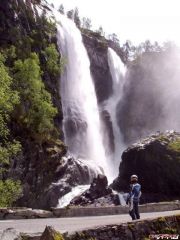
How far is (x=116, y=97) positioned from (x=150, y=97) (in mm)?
6025

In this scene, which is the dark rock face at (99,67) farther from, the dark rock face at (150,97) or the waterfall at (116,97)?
the dark rock face at (150,97)

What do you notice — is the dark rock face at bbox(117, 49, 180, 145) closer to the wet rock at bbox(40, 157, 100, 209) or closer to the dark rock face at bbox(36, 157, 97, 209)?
the wet rock at bbox(40, 157, 100, 209)

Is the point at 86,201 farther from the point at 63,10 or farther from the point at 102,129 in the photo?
the point at 63,10

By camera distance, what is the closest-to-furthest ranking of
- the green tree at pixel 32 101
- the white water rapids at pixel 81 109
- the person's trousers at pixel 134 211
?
the person's trousers at pixel 134 211, the green tree at pixel 32 101, the white water rapids at pixel 81 109

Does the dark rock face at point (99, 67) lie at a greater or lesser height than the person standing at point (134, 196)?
greater

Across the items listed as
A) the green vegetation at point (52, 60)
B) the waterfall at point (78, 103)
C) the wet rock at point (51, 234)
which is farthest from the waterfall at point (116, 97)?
the wet rock at point (51, 234)

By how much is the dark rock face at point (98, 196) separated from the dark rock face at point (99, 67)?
1401 inches

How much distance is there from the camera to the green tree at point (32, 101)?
46.4 meters

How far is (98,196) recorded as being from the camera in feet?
136

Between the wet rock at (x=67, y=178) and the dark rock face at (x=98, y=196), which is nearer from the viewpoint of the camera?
the dark rock face at (x=98, y=196)

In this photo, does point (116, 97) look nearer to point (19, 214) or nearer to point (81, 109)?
point (81, 109)

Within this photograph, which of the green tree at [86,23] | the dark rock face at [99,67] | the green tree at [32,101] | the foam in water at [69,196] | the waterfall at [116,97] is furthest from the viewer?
the green tree at [86,23]

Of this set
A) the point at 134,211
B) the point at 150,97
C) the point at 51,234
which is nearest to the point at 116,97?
the point at 150,97

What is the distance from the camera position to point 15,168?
4319cm
